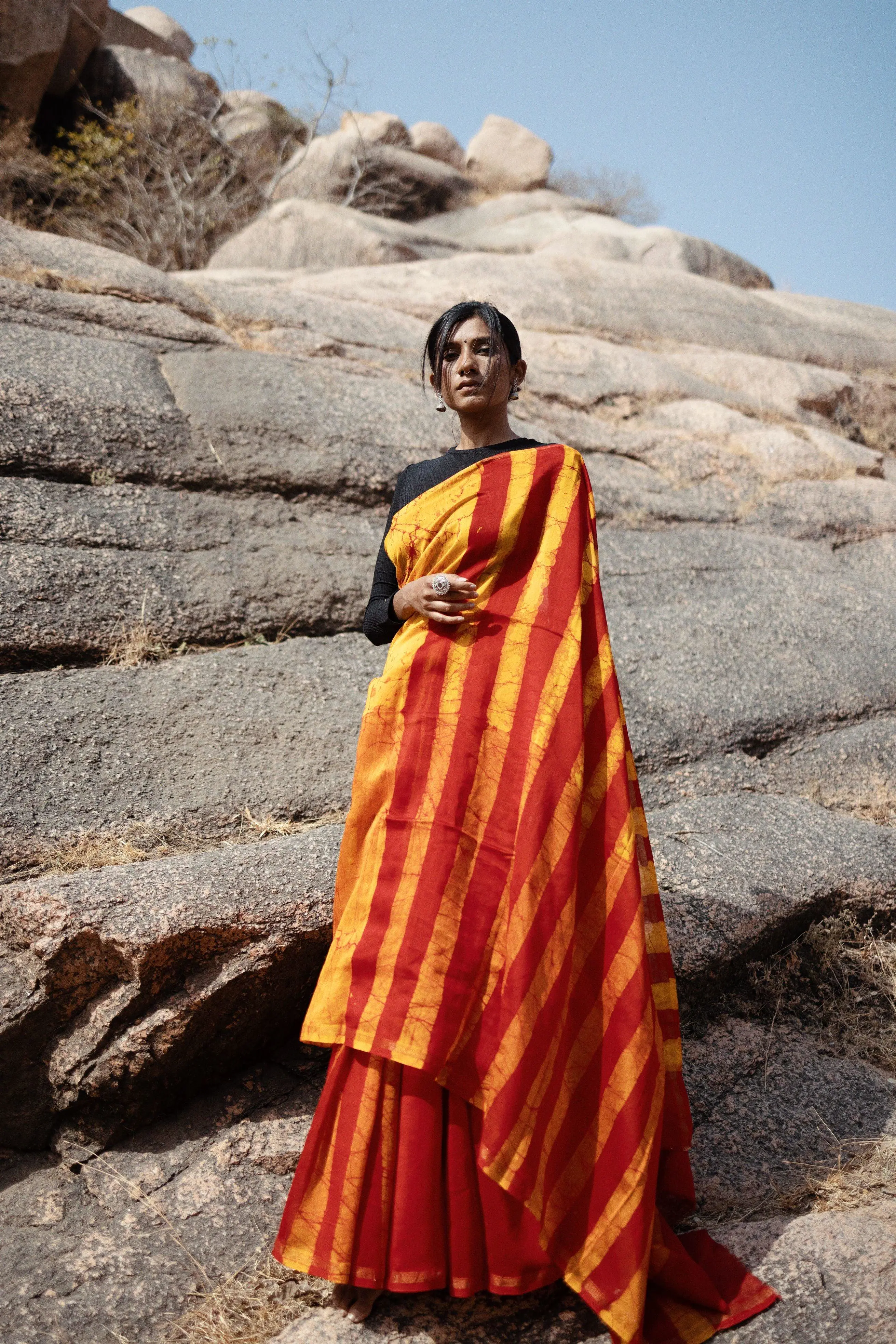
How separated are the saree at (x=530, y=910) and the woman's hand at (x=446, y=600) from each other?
0.12ft

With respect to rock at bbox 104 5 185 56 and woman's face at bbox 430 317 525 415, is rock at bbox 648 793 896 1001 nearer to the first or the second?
woman's face at bbox 430 317 525 415

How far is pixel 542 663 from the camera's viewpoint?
6.22 feet

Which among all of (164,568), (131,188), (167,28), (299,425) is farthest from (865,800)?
(167,28)

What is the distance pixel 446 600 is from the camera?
6.31ft

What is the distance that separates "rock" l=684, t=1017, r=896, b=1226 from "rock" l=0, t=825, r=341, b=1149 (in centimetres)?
113

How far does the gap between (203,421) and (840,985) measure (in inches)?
145

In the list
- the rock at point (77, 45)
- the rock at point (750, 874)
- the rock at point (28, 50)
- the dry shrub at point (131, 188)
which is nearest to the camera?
the rock at point (750, 874)

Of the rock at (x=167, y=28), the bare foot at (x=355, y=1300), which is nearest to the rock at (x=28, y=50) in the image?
the rock at (x=167, y=28)

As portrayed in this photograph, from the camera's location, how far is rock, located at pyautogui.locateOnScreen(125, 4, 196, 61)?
16062 millimetres

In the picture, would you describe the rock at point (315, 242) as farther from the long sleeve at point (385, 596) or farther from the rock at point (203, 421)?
the long sleeve at point (385, 596)

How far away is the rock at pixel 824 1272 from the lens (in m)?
1.71

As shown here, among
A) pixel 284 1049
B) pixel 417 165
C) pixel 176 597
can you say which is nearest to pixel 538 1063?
pixel 284 1049

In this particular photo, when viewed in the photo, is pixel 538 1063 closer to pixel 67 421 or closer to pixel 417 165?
pixel 67 421

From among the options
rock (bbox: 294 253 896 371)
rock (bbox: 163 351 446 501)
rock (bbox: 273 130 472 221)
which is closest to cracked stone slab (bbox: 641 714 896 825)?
rock (bbox: 163 351 446 501)
